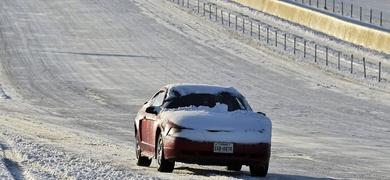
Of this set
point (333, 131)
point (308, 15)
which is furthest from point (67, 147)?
point (308, 15)

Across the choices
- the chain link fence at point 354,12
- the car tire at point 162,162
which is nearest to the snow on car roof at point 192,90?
the car tire at point 162,162

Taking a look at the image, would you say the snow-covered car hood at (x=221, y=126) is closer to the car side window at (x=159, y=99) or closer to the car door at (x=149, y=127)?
the car door at (x=149, y=127)

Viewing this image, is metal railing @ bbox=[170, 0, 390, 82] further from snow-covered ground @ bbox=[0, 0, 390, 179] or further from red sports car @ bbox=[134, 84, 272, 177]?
red sports car @ bbox=[134, 84, 272, 177]

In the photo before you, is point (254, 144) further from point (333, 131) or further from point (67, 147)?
point (333, 131)

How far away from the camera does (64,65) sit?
48969 millimetres

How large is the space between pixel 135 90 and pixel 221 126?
25.5 metres

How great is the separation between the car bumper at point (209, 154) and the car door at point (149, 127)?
1014mm

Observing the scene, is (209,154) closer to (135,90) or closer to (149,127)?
(149,127)

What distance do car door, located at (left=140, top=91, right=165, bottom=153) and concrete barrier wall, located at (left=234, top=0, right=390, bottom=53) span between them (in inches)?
1402

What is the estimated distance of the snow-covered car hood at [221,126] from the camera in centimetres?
1464

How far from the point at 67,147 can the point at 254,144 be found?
4.68 meters

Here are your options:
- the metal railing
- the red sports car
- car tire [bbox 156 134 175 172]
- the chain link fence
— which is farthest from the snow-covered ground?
the chain link fence

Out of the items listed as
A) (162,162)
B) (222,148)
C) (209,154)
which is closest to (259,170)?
(222,148)

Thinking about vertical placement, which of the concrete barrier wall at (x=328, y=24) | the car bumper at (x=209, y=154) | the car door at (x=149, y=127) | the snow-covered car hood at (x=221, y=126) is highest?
the snow-covered car hood at (x=221, y=126)
